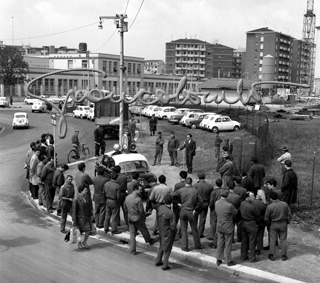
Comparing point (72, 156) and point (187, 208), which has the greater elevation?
point (187, 208)

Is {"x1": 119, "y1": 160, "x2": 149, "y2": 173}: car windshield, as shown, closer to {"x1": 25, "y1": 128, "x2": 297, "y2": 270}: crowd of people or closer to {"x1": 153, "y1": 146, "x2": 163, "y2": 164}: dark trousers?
{"x1": 25, "y1": 128, "x2": 297, "y2": 270}: crowd of people

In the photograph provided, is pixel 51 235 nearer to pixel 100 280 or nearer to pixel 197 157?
pixel 100 280

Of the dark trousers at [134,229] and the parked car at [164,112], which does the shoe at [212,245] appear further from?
the parked car at [164,112]

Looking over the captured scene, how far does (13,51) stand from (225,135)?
44.5 meters

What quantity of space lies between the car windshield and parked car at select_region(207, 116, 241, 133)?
78.1 feet

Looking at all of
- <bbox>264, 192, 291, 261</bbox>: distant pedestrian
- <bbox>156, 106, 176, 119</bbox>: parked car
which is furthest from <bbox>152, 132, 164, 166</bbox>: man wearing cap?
<bbox>156, 106, 176, 119</bbox>: parked car

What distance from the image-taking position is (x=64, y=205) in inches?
493

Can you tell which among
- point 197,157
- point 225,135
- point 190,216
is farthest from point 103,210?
point 225,135

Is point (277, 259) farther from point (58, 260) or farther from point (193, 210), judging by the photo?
point (58, 260)

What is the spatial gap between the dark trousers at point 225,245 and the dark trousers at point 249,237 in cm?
43

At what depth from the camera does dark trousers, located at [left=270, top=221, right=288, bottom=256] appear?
10403mm

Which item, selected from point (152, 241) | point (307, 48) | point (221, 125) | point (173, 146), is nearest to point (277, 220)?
point (152, 241)

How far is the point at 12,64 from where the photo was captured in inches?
2744

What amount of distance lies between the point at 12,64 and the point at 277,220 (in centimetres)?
6586
